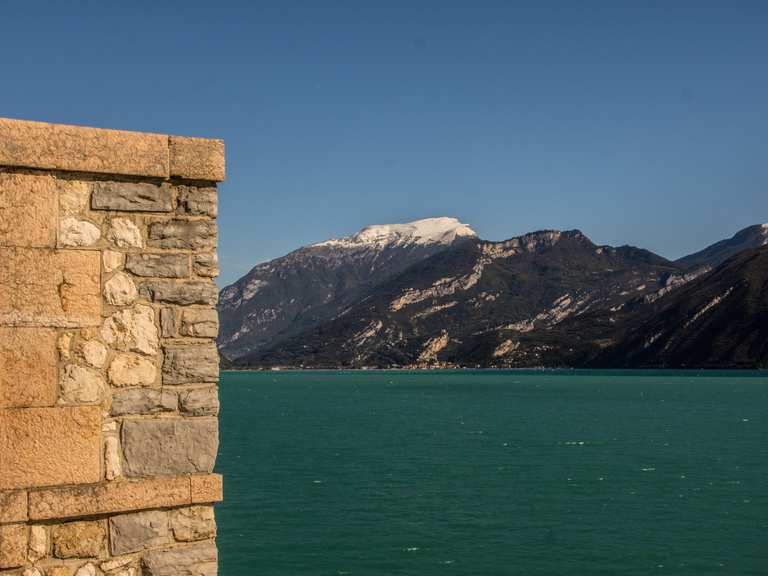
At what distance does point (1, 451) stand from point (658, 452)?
5636cm

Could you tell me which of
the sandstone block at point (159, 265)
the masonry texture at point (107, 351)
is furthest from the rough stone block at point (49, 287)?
the sandstone block at point (159, 265)

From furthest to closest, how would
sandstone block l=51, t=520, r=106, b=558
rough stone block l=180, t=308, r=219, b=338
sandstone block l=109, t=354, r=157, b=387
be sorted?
rough stone block l=180, t=308, r=219, b=338, sandstone block l=109, t=354, r=157, b=387, sandstone block l=51, t=520, r=106, b=558

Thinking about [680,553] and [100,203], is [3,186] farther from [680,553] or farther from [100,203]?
[680,553]

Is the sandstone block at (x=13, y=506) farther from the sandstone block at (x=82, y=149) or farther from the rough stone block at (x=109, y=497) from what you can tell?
the sandstone block at (x=82, y=149)

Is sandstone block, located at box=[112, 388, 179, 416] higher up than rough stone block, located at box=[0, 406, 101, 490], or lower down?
higher up

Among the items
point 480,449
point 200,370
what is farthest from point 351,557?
point 480,449

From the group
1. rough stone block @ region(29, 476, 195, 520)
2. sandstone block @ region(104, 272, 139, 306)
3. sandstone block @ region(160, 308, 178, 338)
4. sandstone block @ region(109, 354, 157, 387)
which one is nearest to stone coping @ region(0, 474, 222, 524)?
rough stone block @ region(29, 476, 195, 520)

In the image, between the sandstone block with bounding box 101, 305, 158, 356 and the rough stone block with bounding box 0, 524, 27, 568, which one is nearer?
the rough stone block with bounding box 0, 524, 27, 568

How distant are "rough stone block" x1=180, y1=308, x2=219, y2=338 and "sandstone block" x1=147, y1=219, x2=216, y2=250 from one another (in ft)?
1.82

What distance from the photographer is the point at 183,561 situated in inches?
290

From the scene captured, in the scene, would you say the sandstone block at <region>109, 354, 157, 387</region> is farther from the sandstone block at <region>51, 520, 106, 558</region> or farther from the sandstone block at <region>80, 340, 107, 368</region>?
the sandstone block at <region>51, 520, 106, 558</region>

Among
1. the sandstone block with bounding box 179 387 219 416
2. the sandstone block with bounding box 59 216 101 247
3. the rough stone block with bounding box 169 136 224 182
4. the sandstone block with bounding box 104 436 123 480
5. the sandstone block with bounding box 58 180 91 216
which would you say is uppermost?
the rough stone block with bounding box 169 136 224 182

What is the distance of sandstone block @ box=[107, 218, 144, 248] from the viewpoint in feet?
24.0

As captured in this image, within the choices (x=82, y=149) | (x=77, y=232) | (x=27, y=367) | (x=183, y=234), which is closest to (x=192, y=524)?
(x=27, y=367)
